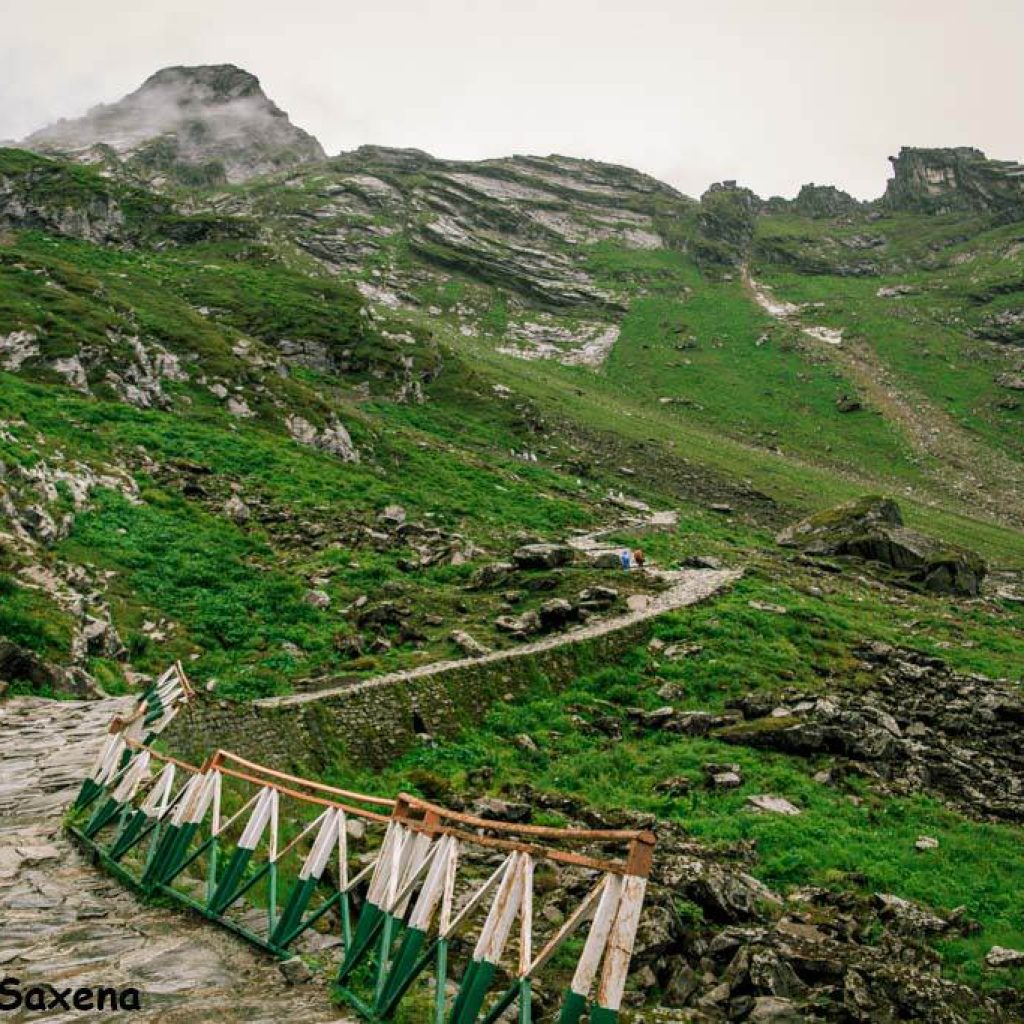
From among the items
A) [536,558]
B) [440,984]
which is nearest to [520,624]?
[536,558]

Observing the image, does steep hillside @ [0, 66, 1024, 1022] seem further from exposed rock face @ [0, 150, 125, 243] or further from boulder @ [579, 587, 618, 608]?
exposed rock face @ [0, 150, 125, 243]

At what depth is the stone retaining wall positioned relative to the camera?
14.6 meters

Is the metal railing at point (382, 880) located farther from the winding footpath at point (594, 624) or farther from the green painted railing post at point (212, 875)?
the winding footpath at point (594, 624)

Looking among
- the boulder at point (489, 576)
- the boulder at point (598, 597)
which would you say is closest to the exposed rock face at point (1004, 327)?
the boulder at point (598, 597)

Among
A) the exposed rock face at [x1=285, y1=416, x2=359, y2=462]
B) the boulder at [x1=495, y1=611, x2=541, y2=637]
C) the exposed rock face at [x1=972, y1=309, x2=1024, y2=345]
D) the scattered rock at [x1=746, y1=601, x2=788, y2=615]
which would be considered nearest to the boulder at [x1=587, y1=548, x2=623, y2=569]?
the scattered rock at [x1=746, y1=601, x2=788, y2=615]

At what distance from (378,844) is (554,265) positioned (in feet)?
440

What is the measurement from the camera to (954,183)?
171250 mm

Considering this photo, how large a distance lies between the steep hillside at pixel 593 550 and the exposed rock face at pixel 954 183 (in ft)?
198

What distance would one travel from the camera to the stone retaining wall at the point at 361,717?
14602mm

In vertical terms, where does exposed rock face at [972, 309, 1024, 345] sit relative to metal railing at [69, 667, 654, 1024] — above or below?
above

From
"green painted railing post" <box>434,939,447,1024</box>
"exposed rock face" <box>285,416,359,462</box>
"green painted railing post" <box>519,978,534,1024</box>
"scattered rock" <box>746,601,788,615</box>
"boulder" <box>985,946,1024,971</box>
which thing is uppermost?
"exposed rock face" <box>285,416,359,462</box>

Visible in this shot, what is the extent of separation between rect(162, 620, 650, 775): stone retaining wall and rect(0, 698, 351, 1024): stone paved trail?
10.7 ft

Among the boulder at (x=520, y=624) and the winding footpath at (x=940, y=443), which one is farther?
the winding footpath at (x=940, y=443)

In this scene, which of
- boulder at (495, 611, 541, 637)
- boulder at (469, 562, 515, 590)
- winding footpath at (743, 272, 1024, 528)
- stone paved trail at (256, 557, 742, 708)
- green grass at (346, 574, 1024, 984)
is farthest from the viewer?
winding footpath at (743, 272, 1024, 528)
